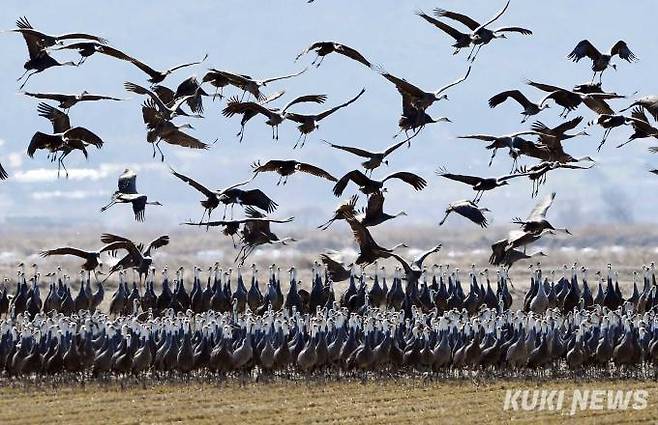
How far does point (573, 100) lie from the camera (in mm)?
22906

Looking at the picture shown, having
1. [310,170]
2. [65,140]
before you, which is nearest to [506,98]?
[310,170]

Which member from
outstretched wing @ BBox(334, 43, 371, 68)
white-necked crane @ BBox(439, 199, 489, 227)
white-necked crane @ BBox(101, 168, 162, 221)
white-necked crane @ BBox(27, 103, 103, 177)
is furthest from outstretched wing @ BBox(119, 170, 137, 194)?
white-necked crane @ BBox(439, 199, 489, 227)

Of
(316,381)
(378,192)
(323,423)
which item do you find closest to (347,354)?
(316,381)

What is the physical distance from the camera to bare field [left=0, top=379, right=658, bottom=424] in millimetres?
19156

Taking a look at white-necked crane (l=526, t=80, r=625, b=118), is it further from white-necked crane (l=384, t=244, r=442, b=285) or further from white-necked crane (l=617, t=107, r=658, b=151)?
white-necked crane (l=384, t=244, r=442, b=285)

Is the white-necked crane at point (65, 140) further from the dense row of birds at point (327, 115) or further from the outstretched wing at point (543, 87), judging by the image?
the outstretched wing at point (543, 87)

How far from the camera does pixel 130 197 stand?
2239 centimetres

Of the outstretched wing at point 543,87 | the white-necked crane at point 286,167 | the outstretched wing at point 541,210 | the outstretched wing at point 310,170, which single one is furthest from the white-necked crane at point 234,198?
the outstretched wing at point 543,87

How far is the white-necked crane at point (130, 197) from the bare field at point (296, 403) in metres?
2.48

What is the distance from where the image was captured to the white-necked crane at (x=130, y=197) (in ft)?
73.5

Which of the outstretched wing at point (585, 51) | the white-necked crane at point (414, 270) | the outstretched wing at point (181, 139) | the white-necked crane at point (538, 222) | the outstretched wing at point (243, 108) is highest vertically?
the outstretched wing at point (585, 51)

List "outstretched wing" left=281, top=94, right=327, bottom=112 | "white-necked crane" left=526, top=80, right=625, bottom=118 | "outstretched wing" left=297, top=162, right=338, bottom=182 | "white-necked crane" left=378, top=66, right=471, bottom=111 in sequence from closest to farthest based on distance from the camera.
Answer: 1. "white-necked crane" left=526, top=80, right=625, bottom=118
2. "white-necked crane" left=378, top=66, right=471, bottom=111
3. "outstretched wing" left=281, top=94, right=327, bottom=112
4. "outstretched wing" left=297, top=162, right=338, bottom=182

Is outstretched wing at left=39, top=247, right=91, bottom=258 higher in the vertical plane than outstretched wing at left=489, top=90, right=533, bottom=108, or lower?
lower

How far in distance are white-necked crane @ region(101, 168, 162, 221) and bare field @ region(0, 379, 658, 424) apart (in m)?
2.48
